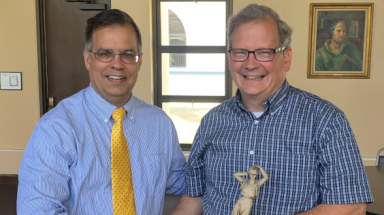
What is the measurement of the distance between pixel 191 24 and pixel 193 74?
61 centimetres

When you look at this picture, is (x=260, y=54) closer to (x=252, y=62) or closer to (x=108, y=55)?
(x=252, y=62)

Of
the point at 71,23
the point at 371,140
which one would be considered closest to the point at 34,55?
the point at 71,23

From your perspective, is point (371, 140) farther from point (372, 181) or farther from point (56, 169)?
point (56, 169)

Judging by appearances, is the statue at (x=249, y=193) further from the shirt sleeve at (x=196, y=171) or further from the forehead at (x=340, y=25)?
the forehead at (x=340, y=25)

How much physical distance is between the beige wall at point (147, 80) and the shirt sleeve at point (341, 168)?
A: 2855 millimetres

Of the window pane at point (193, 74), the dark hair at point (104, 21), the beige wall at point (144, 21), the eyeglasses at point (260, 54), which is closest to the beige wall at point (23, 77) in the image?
the beige wall at point (144, 21)

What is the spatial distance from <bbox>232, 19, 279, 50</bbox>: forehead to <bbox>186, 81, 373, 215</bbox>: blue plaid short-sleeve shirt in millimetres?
212

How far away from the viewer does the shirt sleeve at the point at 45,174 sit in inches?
52.1

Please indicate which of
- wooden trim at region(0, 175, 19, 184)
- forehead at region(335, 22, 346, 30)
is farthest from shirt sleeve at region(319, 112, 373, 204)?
wooden trim at region(0, 175, 19, 184)

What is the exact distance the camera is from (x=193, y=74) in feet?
14.4

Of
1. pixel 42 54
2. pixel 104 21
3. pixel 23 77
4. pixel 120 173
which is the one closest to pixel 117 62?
pixel 104 21

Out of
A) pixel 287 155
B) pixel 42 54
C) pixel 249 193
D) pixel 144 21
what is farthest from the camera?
pixel 42 54

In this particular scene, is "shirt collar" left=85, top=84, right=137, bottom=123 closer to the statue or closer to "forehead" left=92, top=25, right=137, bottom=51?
"forehead" left=92, top=25, right=137, bottom=51

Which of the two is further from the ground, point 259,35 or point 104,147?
point 259,35
